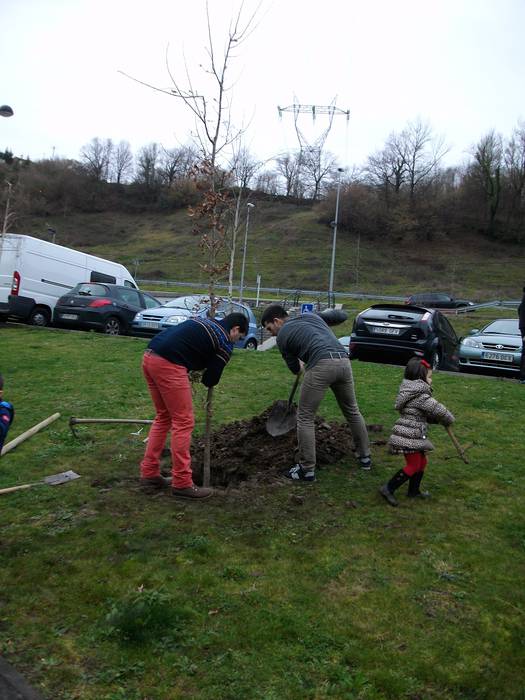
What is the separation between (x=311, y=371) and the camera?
5.40 m

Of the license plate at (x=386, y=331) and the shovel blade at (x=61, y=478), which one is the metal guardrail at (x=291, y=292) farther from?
the shovel blade at (x=61, y=478)

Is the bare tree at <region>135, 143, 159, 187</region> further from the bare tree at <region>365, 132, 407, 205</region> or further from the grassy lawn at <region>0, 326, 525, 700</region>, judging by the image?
Answer: the grassy lawn at <region>0, 326, 525, 700</region>

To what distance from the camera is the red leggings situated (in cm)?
488

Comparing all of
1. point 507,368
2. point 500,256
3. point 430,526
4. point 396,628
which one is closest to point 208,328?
point 430,526

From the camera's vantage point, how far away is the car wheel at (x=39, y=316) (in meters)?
15.4

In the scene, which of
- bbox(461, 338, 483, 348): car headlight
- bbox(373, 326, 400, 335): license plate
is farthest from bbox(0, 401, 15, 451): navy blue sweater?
bbox(461, 338, 483, 348): car headlight

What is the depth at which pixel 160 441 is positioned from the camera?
5.14 m

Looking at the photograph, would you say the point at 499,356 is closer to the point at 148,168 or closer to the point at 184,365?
the point at 184,365

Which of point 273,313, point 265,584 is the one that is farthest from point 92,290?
point 265,584

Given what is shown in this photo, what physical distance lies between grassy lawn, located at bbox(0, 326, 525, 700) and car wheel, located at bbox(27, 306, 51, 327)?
9895 mm

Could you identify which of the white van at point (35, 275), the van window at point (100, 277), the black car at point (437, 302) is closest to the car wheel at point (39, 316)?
the white van at point (35, 275)

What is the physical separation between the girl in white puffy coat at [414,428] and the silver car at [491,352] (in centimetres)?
781

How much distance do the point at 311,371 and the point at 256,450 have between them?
47.1 inches

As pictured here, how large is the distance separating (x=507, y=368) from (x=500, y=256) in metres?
55.9
